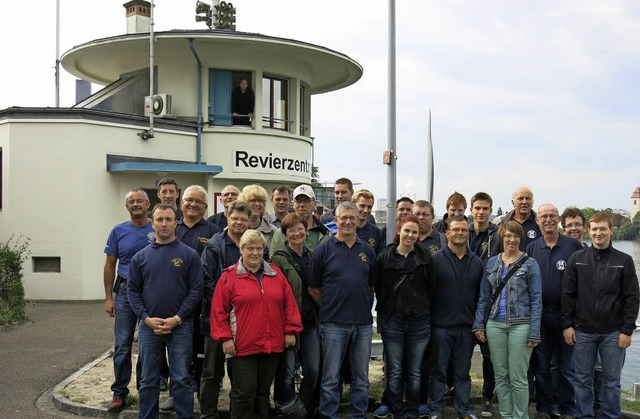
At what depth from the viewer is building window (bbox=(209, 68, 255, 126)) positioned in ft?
51.1

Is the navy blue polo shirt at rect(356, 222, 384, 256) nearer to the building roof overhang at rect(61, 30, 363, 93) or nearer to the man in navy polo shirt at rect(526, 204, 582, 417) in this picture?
the man in navy polo shirt at rect(526, 204, 582, 417)

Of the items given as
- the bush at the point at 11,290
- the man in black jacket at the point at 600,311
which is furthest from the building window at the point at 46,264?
the man in black jacket at the point at 600,311

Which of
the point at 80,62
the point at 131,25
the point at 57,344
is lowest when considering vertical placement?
the point at 57,344

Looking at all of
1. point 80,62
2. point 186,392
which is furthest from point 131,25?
point 186,392

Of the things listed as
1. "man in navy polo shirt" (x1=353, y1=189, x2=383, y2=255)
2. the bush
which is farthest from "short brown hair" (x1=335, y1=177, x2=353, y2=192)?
the bush

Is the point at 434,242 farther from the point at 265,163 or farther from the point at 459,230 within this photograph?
the point at 265,163

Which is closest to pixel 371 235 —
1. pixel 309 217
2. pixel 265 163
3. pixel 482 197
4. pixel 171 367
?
pixel 309 217

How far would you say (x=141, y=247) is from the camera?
20.4 feet

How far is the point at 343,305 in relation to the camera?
5629mm

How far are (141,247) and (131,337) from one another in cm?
89

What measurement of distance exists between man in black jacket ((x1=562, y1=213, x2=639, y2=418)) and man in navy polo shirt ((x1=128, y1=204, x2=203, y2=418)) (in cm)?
346

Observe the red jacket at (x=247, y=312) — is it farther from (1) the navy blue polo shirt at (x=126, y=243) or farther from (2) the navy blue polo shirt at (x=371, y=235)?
(2) the navy blue polo shirt at (x=371, y=235)

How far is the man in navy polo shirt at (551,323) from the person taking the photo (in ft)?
20.0

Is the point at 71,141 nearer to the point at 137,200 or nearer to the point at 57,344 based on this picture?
the point at 57,344
